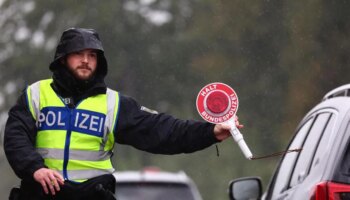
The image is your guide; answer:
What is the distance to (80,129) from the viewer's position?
754 centimetres

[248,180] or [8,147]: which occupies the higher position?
[248,180]

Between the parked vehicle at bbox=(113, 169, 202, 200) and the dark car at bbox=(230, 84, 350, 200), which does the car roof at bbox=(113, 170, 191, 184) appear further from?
the dark car at bbox=(230, 84, 350, 200)

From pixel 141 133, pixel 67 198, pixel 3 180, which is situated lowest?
pixel 67 198

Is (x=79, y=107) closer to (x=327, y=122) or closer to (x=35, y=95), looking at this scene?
(x=35, y=95)

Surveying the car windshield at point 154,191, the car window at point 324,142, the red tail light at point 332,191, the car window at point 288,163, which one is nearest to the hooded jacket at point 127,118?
the car window at point 324,142

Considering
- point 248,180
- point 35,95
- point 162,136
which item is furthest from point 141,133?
point 248,180

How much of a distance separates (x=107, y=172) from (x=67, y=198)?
0.80 ft

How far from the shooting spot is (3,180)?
62.5 meters

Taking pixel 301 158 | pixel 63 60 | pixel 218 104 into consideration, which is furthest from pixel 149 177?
pixel 218 104

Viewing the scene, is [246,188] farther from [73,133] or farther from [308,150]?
[73,133]

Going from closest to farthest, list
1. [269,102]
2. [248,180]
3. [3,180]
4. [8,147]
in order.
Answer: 1. [8,147]
2. [248,180]
3. [269,102]
4. [3,180]

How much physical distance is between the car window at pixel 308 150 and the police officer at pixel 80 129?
54cm

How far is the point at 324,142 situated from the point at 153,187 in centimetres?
843

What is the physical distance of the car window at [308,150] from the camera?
783cm
